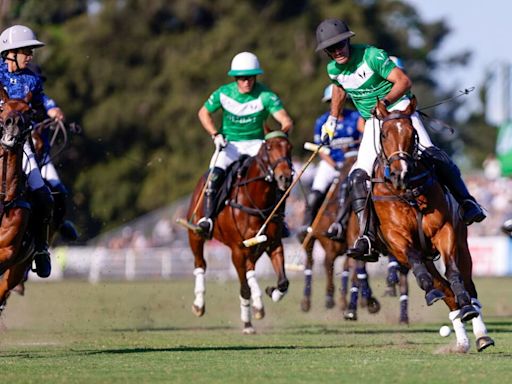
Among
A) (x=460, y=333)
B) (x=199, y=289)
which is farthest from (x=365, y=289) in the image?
(x=460, y=333)

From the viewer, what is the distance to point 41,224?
13.2m

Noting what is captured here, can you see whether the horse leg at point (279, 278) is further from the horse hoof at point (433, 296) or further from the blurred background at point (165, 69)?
the blurred background at point (165, 69)

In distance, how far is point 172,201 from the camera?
52.8m

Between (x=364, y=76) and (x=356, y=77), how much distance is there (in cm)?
9

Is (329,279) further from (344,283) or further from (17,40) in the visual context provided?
(17,40)

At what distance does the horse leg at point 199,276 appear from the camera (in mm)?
17172

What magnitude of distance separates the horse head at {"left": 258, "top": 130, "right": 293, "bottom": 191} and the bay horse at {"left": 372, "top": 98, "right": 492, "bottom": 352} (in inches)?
123

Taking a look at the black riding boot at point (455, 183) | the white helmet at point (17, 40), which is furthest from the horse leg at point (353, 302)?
the white helmet at point (17, 40)

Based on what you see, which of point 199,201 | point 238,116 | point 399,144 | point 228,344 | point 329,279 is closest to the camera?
point 399,144

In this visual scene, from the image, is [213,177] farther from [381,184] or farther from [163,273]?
[163,273]

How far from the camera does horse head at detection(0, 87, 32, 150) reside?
1177 cm

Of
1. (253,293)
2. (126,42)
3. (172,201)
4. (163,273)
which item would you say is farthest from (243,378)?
(126,42)

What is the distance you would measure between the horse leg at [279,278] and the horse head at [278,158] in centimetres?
84

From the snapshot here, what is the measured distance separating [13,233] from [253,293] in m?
4.37
